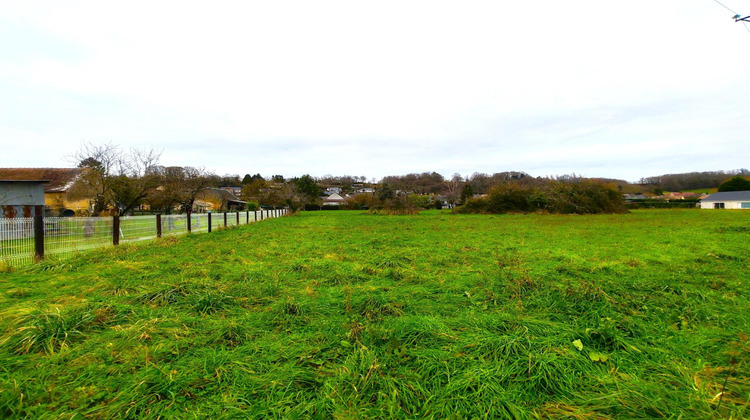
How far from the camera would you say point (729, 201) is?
171 feet

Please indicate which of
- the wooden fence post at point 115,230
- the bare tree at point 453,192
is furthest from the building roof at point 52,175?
the bare tree at point 453,192

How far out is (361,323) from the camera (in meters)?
2.57

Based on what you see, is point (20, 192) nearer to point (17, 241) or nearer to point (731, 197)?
point (17, 241)

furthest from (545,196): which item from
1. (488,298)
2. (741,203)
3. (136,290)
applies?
(741,203)

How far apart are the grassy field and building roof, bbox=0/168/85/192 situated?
1878 centimetres

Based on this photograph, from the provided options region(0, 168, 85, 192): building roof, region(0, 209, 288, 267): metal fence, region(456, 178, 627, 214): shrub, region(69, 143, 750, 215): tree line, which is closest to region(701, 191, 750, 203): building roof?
region(69, 143, 750, 215): tree line

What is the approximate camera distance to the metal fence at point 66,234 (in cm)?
527

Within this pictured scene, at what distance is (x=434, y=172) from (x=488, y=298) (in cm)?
8635

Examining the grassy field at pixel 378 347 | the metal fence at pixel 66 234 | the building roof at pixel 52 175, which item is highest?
the building roof at pixel 52 175

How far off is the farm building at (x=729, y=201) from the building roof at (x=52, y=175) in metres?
80.1

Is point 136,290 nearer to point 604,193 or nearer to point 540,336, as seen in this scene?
point 540,336

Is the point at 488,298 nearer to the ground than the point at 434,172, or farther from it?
nearer to the ground

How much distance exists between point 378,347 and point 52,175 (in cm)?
2566

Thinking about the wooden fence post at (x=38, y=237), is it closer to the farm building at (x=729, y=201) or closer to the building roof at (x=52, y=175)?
the building roof at (x=52, y=175)
